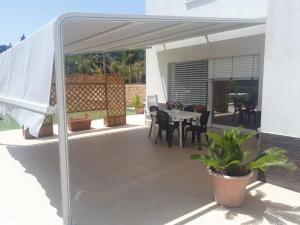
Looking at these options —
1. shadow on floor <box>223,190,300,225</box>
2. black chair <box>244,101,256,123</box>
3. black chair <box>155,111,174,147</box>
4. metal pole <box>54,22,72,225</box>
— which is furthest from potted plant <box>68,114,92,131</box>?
shadow on floor <box>223,190,300,225</box>

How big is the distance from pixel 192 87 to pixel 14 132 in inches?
310

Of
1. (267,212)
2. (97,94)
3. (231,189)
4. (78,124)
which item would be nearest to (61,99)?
(231,189)

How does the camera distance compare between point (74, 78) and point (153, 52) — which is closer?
point (74, 78)

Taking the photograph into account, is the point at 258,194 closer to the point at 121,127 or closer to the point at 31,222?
the point at 31,222

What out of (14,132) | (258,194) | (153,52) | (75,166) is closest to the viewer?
(258,194)

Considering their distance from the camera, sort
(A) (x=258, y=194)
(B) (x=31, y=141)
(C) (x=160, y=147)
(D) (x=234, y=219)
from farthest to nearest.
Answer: (B) (x=31, y=141)
(C) (x=160, y=147)
(A) (x=258, y=194)
(D) (x=234, y=219)

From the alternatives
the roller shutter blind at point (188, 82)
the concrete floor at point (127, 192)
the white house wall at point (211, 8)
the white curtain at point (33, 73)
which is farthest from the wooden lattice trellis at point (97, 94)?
the white curtain at point (33, 73)

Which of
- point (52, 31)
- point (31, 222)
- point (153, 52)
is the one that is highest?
point (153, 52)

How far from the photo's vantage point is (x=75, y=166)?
747 centimetres

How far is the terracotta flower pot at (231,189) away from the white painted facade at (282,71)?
136cm

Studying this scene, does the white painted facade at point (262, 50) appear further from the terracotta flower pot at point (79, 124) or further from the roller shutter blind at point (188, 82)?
the terracotta flower pot at point (79, 124)

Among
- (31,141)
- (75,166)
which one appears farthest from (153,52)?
(75,166)

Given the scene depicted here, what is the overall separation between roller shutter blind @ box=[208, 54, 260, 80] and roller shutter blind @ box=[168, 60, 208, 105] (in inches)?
20.2

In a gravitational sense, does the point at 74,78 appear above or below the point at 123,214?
above
